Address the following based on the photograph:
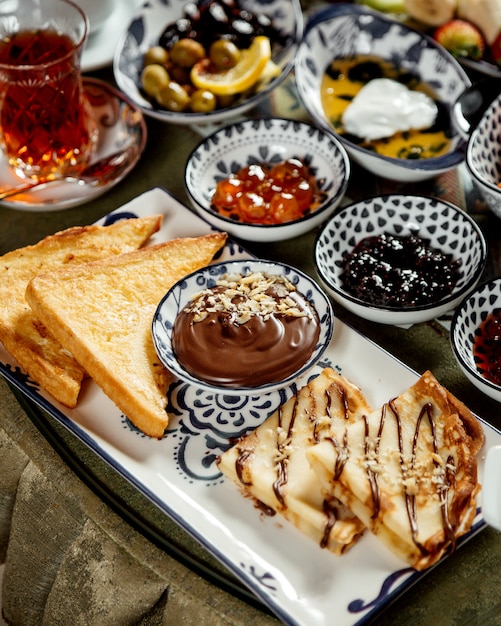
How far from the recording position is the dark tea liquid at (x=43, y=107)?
2.75 m

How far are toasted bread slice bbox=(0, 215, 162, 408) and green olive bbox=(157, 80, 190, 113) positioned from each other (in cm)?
64

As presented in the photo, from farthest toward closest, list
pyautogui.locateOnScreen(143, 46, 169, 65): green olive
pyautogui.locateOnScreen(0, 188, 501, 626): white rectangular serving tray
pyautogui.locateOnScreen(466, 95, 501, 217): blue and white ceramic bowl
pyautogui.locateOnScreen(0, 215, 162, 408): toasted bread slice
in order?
1. pyautogui.locateOnScreen(143, 46, 169, 65): green olive
2. pyautogui.locateOnScreen(466, 95, 501, 217): blue and white ceramic bowl
3. pyautogui.locateOnScreen(0, 215, 162, 408): toasted bread slice
4. pyautogui.locateOnScreen(0, 188, 501, 626): white rectangular serving tray

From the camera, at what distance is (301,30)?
3.38 m

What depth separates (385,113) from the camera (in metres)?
3.04

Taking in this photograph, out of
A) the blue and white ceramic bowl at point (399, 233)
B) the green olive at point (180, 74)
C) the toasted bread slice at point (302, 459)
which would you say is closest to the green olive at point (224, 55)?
the green olive at point (180, 74)

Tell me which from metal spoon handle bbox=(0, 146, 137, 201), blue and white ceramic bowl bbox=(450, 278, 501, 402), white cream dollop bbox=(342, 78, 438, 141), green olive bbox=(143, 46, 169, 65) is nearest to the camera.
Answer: blue and white ceramic bowl bbox=(450, 278, 501, 402)

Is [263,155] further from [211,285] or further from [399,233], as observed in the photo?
[211,285]

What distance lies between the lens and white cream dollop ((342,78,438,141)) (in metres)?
3.02

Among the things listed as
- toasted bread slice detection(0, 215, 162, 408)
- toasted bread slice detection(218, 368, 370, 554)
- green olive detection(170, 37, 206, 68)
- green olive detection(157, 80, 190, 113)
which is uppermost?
green olive detection(170, 37, 206, 68)

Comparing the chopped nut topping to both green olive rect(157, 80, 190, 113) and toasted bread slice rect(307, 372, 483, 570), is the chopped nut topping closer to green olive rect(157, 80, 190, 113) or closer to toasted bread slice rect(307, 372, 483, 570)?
toasted bread slice rect(307, 372, 483, 570)

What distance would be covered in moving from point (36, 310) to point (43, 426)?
0.35m

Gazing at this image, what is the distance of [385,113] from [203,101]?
0.72 metres

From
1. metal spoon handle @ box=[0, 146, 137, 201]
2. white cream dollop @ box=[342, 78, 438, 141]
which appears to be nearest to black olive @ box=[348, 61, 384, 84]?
white cream dollop @ box=[342, 78, 438, 141]

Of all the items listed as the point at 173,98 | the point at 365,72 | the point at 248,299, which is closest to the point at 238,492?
the point at 248,299
